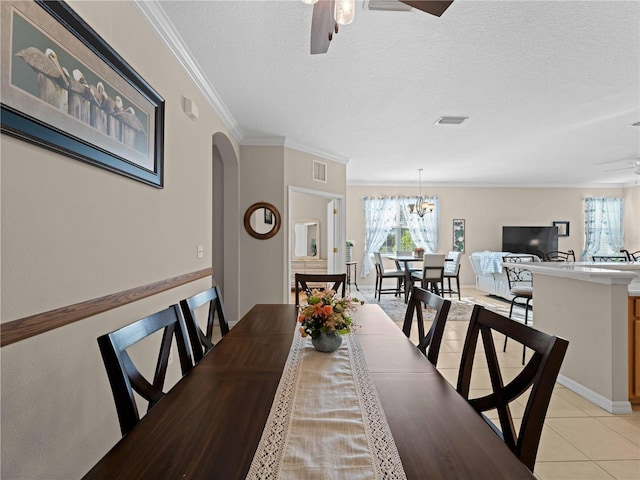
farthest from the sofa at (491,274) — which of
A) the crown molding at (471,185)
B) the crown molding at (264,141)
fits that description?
the crown molding at (264,141)

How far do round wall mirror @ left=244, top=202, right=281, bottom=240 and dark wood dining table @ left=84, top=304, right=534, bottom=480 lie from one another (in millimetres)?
3347

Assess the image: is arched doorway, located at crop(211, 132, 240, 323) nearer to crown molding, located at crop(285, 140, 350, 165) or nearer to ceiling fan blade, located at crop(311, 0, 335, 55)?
crown molding, located at crop(285, 140, 350, 165)

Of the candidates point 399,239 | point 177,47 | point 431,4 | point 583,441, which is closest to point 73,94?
point 177,47

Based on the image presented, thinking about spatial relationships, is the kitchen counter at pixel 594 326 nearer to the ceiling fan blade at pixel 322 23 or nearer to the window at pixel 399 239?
the ceiling fan blade at pixel 322 23

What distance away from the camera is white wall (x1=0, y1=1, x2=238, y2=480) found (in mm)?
1165

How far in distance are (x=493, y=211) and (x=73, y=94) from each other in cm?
918

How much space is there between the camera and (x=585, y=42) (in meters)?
2.46

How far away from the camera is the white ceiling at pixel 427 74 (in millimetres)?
2193

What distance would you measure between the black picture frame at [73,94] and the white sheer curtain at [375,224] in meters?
6.91

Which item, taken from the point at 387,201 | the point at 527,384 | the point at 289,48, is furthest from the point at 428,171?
the point at 527,384

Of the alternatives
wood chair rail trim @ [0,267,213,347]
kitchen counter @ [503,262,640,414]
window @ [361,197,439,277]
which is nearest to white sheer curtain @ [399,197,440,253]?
window @ [361,197,439,277]

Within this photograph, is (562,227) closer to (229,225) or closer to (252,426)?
(229,225)

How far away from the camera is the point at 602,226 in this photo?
29.7ft

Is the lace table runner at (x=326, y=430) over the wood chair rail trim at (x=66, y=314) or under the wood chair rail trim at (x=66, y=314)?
under
